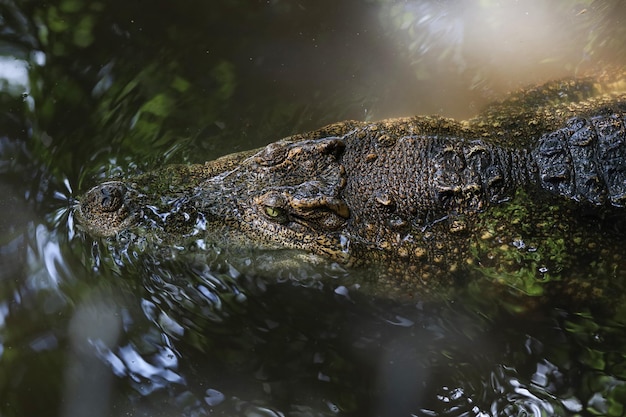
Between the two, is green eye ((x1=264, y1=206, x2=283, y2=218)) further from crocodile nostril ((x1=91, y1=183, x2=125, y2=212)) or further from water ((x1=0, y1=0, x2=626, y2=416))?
crocodile nostril ((x1=91, y1=183, x2=125, y2=212))

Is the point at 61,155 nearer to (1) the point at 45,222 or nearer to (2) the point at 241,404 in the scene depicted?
(1) the point at 45,222

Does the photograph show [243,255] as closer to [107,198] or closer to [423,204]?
[107,198]

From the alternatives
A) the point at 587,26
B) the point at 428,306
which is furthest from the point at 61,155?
the point at 587,26

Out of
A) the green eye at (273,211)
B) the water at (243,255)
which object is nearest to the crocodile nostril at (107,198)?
the water at (243,255)

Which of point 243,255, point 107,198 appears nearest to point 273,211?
point 243,255

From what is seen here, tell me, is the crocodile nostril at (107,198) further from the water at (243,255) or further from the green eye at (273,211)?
the green eye at (273,211)

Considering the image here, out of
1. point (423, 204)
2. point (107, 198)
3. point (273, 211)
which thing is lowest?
point (423, 204)

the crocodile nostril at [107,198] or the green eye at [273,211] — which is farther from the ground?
the crocodile nostril at [107,198]

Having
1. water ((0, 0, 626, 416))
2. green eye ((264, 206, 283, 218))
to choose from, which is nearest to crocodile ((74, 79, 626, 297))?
green eye ((264, 206, 283, 218))
